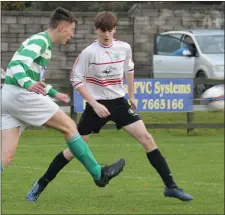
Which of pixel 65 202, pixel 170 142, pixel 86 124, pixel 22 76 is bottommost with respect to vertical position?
pixel 170 142

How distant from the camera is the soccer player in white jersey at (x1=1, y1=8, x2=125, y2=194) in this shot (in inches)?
330

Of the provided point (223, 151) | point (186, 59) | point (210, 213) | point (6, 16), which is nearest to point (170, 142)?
point (223, 151)

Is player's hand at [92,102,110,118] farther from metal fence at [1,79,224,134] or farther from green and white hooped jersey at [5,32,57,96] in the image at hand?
metal fence at [1,79,224,134]

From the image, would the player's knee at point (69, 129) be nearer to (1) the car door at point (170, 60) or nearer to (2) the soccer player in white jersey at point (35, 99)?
(2) the soccer player in white jersey at point (35, 99)

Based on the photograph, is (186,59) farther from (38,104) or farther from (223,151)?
(38,104)

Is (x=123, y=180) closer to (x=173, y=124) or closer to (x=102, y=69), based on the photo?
(x=102, y=69)

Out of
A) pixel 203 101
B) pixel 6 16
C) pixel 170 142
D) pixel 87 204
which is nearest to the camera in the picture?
pixel 87 204

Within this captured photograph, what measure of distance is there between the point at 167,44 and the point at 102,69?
16.5 metres

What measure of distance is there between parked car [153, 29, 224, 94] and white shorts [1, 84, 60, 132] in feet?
49.3

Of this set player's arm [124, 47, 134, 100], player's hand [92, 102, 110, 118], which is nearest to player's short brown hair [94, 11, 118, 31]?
player's arm [124, 47, 134, 100]

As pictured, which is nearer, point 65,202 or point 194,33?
point 65,202

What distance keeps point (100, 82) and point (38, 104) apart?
4.44ft

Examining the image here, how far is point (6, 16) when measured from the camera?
1144 inches

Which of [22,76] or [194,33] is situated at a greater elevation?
[22,76]
